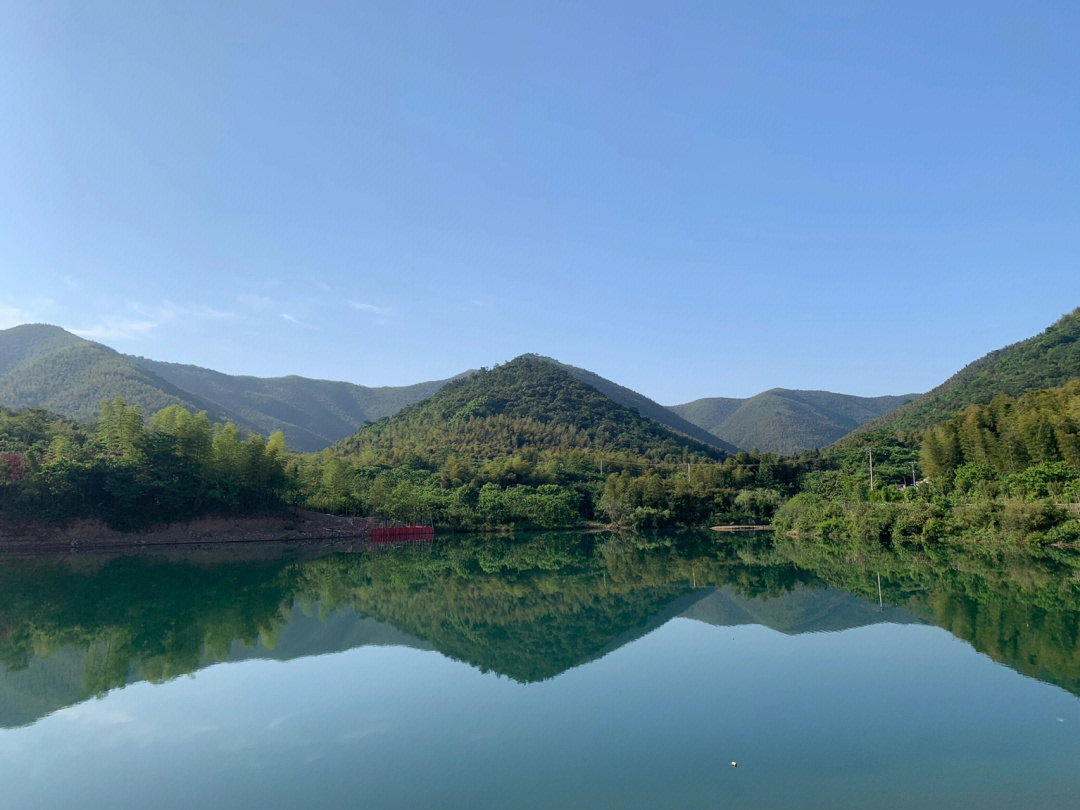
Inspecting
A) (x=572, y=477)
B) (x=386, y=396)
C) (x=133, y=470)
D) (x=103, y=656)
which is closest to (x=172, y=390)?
(x=133, y=470)

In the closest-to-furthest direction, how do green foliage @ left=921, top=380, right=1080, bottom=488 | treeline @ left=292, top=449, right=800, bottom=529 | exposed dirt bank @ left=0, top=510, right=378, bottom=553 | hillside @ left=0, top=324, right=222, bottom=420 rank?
green foliage @ left=921, top=380, right=1080, bottom=488 < exposed dirt bank @ left=0, top=510, right=378, bottom=553 < treeline @ left=292, top=449, right=800, bottom=529 < hillside @ left=0, top=324, right=222, bottom=420

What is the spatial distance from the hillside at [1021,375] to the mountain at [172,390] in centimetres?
7954

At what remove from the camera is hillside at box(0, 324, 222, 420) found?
79188mm

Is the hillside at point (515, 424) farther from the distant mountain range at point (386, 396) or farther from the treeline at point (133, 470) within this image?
the treeline at point (133, 470)

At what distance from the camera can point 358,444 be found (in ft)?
228

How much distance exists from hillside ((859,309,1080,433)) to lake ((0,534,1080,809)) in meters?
39.5

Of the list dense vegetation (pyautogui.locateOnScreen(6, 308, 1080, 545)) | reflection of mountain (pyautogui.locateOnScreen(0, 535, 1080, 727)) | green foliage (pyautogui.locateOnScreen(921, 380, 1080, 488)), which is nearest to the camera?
reflection of mountain (pyautogui.locateOnScreen(0, 535, 1080, 727))

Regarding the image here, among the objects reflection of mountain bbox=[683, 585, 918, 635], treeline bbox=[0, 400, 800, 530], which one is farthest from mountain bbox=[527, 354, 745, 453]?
reflection of mountain bbox=[683, 585, 918, 635]

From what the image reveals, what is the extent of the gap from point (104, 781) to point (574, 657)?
7.75 meters

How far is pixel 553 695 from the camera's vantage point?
1034cm

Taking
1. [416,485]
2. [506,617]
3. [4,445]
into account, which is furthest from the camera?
[416,485]

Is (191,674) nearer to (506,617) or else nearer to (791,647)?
(506,617)

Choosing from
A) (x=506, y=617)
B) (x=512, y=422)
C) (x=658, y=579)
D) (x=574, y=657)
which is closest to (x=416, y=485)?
(x=512, y=422)

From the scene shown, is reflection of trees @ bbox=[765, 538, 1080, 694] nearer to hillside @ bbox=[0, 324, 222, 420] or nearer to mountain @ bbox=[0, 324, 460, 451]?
mountain @ bbox=[0, 324, 460, 451]
